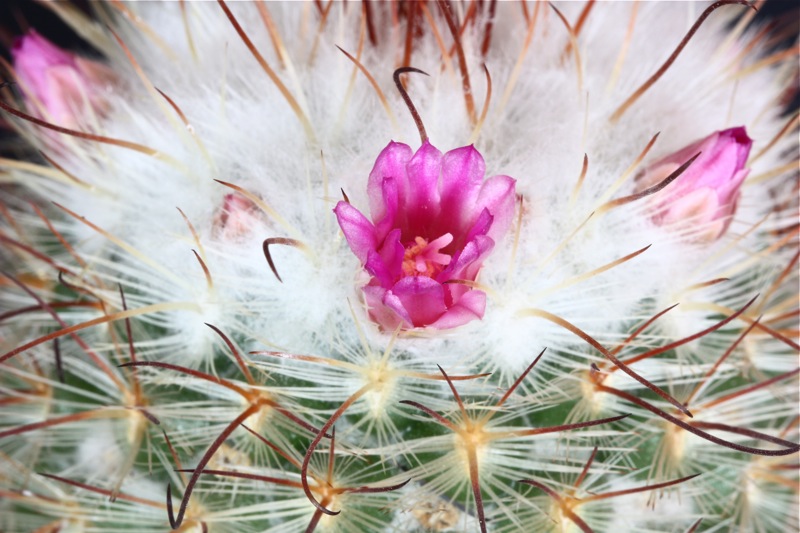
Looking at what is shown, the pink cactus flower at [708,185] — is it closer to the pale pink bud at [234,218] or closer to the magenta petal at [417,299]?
the magenta petal at [417,299]

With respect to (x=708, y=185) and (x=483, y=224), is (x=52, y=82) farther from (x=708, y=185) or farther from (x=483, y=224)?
(x=708, y=185)

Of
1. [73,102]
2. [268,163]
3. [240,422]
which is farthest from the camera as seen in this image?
[73,102]

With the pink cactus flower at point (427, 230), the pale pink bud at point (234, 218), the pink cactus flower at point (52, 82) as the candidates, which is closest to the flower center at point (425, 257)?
the pink cactus flower at point (427, 230)

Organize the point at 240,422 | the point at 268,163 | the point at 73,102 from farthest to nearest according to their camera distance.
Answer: the point at 73,102 < the point at 268,163 < the point at 240,422

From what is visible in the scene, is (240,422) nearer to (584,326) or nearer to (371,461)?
(371,461)

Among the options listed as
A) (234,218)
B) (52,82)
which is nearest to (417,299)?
(234,218)

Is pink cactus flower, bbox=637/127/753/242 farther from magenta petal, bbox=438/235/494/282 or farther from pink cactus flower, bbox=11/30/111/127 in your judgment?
pink cactus flower, bbox=11/30/111/127

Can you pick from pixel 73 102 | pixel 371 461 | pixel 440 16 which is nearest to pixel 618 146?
pixel 440 16
